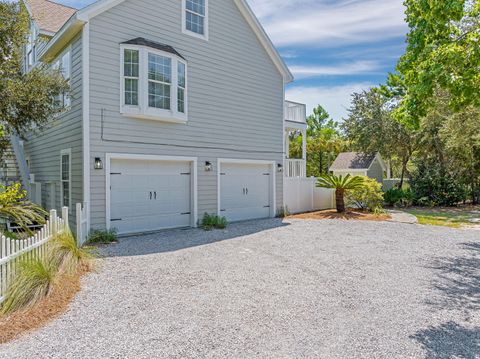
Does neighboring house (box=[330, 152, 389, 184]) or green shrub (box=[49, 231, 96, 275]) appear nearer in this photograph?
green shrub (box=[49, 231, 96, 275])

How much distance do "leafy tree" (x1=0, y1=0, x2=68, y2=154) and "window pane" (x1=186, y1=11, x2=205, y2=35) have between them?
4.21m

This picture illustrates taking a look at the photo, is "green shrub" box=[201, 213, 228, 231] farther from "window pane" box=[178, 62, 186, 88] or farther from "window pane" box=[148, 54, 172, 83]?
"window pane" box=[148, 54, 172, 83]

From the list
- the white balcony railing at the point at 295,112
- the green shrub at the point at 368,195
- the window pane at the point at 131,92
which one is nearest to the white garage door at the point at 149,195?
the window pane at the point at 131,92

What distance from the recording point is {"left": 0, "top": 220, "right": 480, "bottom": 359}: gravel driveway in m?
3.51

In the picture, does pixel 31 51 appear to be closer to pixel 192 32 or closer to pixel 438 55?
pixel 192 32

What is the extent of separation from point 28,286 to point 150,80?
6.26 m

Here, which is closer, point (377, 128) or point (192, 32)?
point (192, 32)

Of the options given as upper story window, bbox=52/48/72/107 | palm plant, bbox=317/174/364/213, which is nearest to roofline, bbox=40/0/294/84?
upper story window, bbox=52/48/72/107

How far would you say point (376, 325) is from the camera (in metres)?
4.05

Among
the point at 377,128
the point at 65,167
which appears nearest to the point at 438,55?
the point at 65,167

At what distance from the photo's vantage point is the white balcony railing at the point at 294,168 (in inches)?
593

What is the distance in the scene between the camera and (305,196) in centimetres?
1537

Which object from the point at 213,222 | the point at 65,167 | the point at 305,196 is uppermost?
the point at 65,167

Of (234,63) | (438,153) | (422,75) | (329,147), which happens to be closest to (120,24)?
(234,63)
